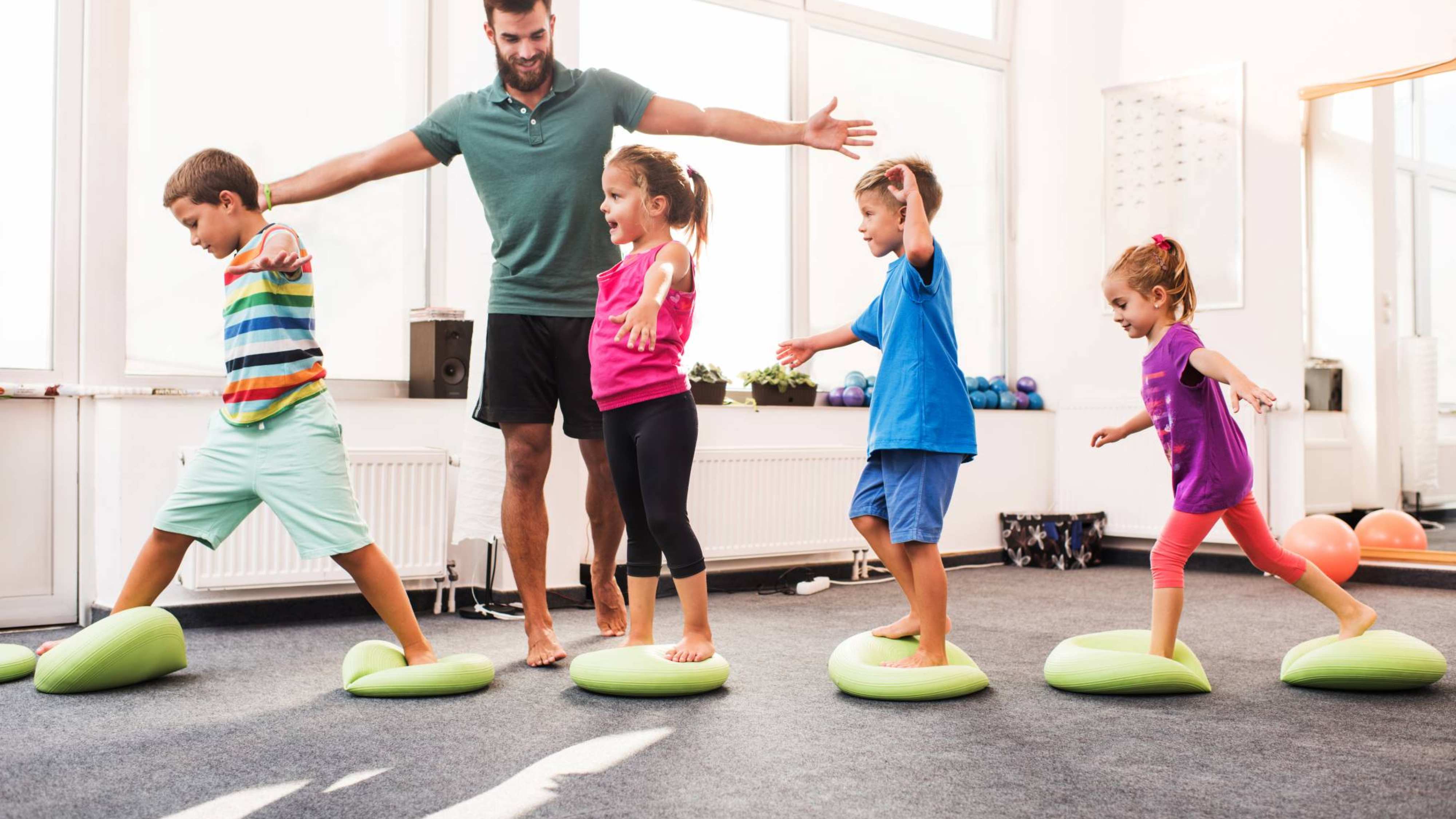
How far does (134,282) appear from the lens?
3609 mm

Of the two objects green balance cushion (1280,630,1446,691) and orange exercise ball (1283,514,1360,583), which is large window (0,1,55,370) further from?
orange exercise ball (1283,514,1360,583)

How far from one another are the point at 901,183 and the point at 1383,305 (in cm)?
331

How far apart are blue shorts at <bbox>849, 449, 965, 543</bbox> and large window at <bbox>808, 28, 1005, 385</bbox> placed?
2.73m

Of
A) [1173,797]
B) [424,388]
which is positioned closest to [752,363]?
[424,388]

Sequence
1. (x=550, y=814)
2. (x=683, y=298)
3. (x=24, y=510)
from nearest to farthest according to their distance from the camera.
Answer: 1. (x=550, y=814)
2. (x=683, y=298)
3. (x=24, y=510)

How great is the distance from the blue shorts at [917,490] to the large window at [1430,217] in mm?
3302

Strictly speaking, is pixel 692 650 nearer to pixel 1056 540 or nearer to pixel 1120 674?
pixel 1120 674

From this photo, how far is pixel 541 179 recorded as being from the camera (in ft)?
9.13

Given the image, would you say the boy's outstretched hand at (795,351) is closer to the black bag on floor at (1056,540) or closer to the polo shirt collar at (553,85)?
the polo shirt collar at (553,85)

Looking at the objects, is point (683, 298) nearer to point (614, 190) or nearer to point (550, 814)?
point (614, 190)

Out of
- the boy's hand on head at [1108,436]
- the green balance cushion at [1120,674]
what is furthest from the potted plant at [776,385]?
the green balance cushion at [1120,674]

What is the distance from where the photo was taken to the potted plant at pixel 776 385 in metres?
4.87

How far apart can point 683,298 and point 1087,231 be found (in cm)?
365

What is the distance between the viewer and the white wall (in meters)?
4.96
